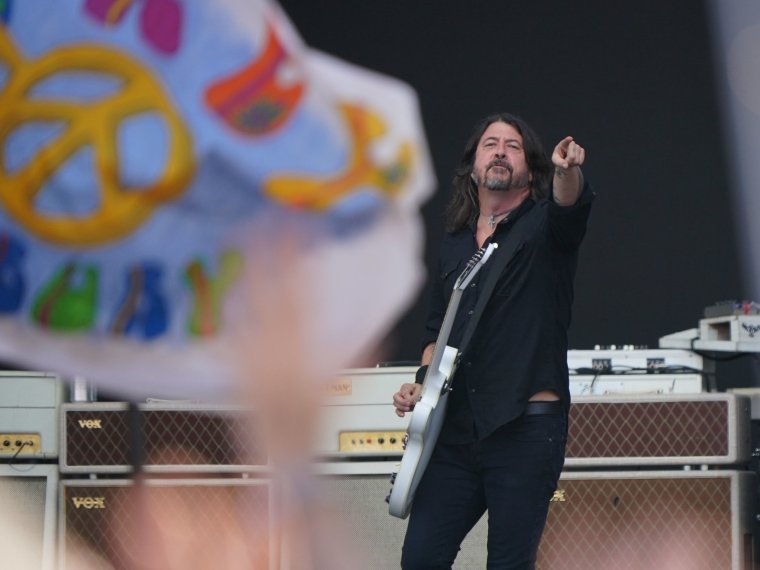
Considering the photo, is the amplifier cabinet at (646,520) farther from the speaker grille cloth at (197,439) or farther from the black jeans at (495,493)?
the black jeans at (495,493)

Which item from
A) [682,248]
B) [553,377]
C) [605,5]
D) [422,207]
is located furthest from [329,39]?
[553,377]

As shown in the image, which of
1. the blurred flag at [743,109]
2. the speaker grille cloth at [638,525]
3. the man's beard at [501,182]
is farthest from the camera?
the blurred flag at [743,109]

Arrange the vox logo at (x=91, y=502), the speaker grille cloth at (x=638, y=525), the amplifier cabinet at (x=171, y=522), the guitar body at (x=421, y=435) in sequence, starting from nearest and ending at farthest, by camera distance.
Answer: the guitar body at (x=421, y=435)
the speaker grille cloth at (x=638, y=525)
the amplifier cabinet at (x=171, y=522)
the vox logo at (x=91, y=502)

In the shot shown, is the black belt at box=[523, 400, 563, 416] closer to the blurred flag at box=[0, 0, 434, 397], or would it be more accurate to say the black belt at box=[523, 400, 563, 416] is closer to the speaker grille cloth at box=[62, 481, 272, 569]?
the speaker grille cloth at box=[62, 481, 272, 569]

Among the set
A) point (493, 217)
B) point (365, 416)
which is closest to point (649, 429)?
point (365, 416)

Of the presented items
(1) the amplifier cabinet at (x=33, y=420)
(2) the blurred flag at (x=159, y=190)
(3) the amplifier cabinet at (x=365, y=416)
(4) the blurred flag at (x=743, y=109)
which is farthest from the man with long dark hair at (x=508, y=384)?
(4) the blurred flag at (x=743, y=109)

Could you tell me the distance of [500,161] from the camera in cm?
256

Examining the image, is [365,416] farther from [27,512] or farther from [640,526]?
[27,512]

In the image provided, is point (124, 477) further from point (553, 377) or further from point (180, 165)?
point (553, 377)

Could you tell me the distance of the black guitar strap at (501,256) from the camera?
8.12ft

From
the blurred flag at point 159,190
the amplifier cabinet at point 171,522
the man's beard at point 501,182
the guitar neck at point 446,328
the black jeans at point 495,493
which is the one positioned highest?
the blurred flag at point 159,190

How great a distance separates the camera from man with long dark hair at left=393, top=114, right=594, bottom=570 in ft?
7.91

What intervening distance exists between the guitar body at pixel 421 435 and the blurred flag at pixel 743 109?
8.19 ft

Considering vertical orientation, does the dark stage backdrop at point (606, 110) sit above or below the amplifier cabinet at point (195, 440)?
above
